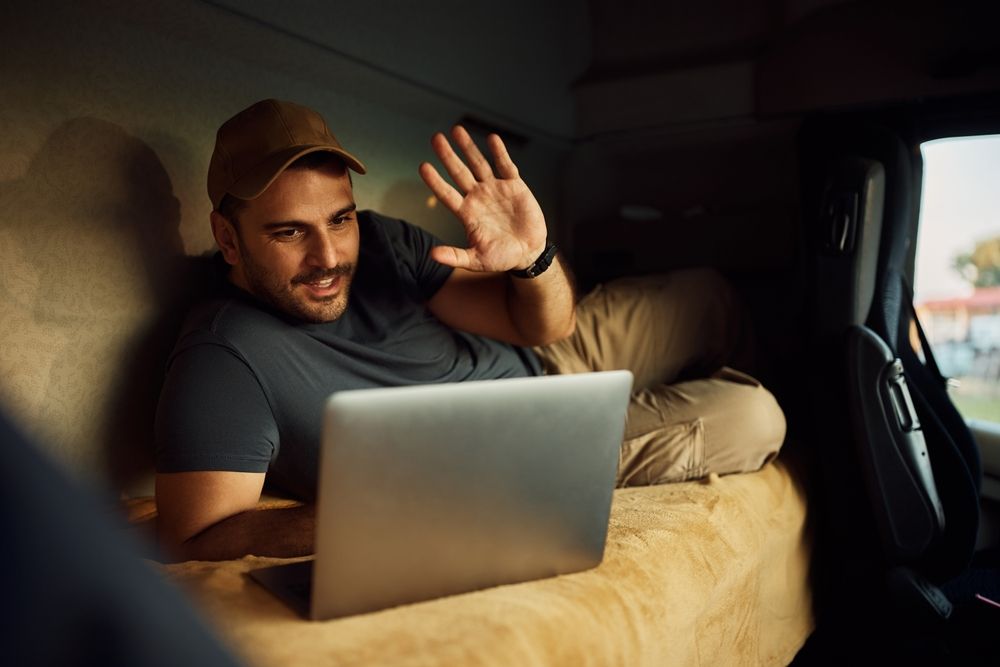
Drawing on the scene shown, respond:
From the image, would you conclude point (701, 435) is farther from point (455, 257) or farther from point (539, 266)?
point (455, 257)

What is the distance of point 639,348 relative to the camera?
1954 mm

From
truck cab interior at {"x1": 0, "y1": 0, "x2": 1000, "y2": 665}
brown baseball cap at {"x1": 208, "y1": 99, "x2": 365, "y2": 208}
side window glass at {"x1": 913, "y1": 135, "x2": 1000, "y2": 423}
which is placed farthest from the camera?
side window glass at {"x1": 913, "y1": 135, "x2": 1000, "y2": 423}

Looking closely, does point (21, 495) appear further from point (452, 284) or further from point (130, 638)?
point (452, 284)

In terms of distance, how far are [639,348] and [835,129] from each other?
70cm

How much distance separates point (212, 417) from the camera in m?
1.10

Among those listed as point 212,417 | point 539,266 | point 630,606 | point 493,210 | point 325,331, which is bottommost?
point 630,606

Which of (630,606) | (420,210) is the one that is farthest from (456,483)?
(420,210)

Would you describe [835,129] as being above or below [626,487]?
above

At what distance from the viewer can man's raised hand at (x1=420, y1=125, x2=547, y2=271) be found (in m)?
1.38

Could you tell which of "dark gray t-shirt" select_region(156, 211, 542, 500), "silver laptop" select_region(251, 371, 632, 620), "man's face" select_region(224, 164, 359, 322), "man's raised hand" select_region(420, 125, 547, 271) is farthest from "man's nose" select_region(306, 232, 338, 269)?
"silver laptop" select_region(251, 371, 632, 620)

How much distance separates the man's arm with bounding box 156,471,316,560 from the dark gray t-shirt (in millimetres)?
24

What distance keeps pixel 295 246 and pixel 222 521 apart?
0.50 meters

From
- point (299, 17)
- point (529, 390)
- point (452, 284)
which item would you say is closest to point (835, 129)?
point (452, 284)

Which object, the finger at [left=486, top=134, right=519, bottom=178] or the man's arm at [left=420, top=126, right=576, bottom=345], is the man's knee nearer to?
the man's arm at [left=420, top=126, right=576, bottom=345]
